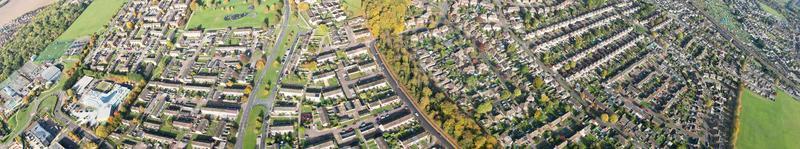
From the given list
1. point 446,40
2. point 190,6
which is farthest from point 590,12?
point 190,6

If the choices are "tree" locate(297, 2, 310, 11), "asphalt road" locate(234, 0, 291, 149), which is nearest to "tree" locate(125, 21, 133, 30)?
"asphalt road" locate(234, 0, 291, 149)

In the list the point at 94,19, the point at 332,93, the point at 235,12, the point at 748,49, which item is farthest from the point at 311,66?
the point at 748,49

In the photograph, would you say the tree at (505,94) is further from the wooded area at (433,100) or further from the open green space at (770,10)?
the open green space at (770,10)

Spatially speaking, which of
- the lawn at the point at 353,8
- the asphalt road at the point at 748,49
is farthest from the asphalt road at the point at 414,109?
the asphalt road at the point at 748,49

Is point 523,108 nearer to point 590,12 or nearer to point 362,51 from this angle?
point 362,51

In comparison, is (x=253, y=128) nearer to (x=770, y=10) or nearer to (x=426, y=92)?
(x=426, y=92)
